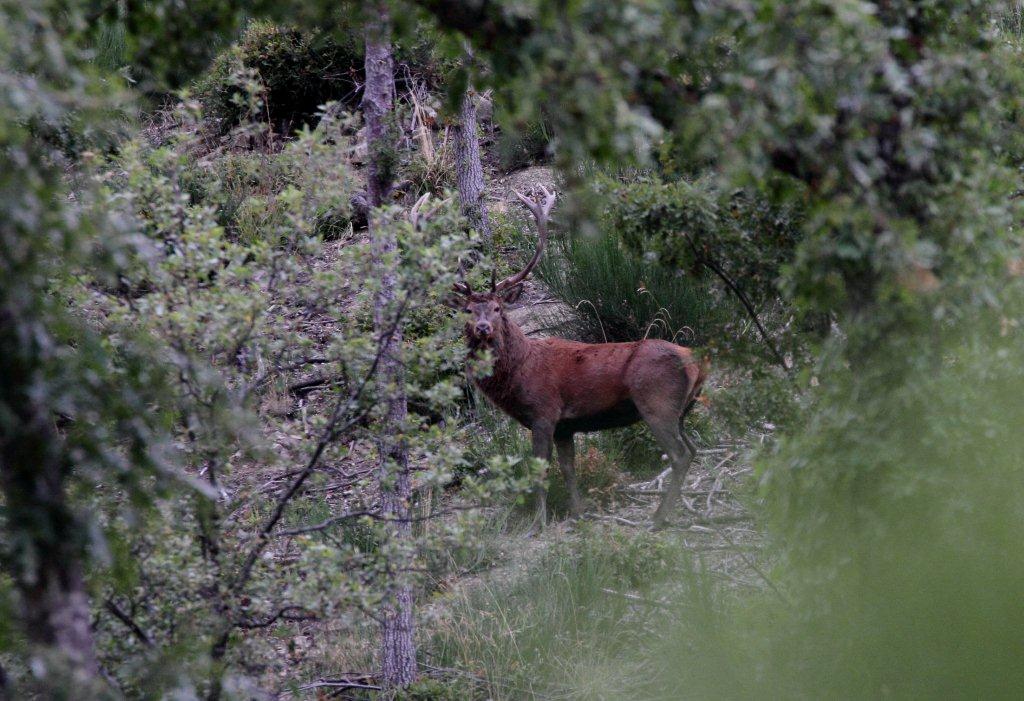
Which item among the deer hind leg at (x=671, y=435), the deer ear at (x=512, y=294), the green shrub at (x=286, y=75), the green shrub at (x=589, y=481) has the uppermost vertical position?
the green shrub at (x=286, y=75)

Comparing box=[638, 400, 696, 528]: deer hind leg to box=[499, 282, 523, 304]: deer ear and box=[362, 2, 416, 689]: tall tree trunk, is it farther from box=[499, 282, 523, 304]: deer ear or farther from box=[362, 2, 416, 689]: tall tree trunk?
box=[362, 2, 416, 689]: tall tree trunk

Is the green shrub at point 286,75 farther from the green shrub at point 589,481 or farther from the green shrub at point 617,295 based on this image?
the green shrub at point 589,481

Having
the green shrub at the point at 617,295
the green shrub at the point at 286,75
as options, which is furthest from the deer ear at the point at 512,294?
the green shrub at the point at 286,75

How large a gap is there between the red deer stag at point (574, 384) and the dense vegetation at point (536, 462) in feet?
3.90

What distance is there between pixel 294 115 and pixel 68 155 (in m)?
9.17

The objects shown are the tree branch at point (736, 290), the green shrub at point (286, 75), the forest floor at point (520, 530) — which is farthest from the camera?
the green shrub at point (286, 75)

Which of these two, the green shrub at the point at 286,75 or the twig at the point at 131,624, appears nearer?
the twig at the point at 131,624

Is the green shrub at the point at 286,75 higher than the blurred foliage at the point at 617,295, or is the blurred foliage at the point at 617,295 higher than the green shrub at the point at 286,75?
the green shrub at the point at 286,75

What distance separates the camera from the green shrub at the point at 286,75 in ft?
Result: 42.8

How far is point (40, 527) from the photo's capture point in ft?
7.40

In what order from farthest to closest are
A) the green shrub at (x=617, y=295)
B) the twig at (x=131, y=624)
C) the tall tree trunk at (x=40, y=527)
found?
1. the green shrub at (x=617, y=295)
2. the twig at (x=131, y=624)
3. the tall tree trunk at (x=40, y=527)

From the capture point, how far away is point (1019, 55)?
4.48 meters

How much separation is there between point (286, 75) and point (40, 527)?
11.7m

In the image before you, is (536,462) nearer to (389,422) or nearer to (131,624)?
(389,422)
